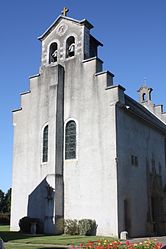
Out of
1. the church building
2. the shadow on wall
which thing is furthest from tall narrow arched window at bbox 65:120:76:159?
the shadow on wall

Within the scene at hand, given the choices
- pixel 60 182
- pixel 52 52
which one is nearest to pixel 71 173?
pixel 60 182

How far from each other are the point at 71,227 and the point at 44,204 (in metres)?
2.96

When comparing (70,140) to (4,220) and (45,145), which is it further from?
(4,220)

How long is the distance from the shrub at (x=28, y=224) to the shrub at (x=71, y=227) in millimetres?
1992

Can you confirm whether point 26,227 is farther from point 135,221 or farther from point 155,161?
point 155,161

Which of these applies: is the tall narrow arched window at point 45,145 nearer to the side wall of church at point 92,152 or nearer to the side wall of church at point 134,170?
the side wall of church at point 92,152

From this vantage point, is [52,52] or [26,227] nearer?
[26,227]

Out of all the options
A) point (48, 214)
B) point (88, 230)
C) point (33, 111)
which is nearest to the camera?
point (88, 230)

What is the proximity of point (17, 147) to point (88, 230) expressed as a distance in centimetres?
981

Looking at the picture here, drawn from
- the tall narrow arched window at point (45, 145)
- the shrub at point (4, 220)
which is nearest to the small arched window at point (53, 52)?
the tall narrow arched window at point (45, 145)

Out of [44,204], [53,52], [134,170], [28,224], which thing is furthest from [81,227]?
[53,52]

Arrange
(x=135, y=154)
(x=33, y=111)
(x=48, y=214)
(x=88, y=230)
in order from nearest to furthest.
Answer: (x=88, y=230) < (x=48, y=214) < (x=135, y=154) < (x=33, y=111)

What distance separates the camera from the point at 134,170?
83.2 feet

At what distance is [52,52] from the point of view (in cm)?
2975
